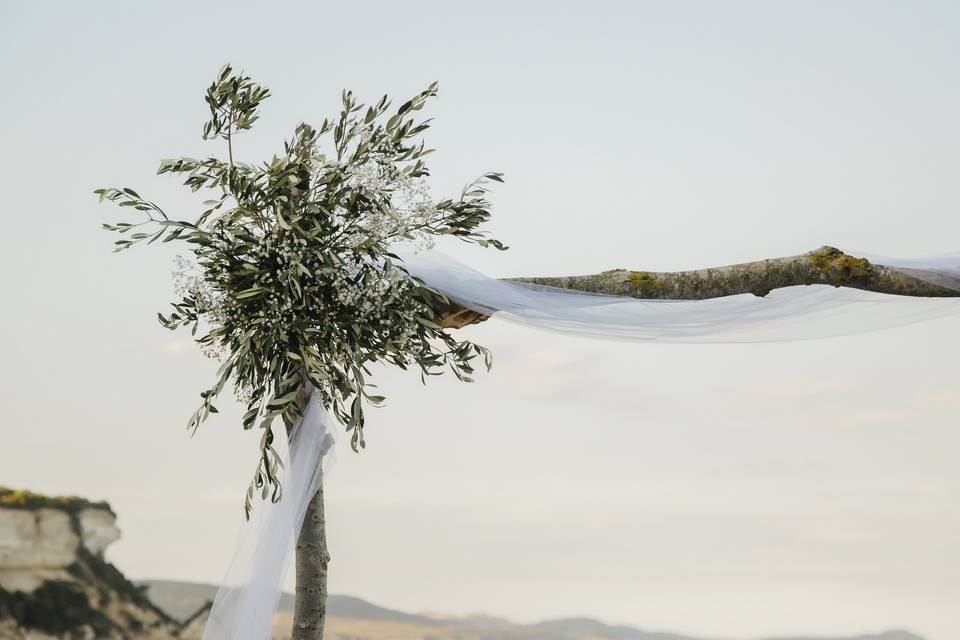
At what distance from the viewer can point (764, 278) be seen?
344 cm

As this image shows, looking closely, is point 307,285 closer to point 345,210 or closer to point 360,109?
point 345,210

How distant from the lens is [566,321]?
10.9 ft

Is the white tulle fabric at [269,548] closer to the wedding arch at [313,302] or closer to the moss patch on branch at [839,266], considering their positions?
the wedding arch at [313,302]

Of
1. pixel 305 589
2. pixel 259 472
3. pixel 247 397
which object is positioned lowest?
pixel 305 589

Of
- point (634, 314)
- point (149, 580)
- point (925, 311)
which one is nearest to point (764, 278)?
point (634, 314)

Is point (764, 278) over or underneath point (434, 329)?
over

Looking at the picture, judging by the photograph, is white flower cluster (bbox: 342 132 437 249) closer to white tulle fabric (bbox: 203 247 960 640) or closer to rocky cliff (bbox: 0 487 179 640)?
white tulle fabric (bbox: 203 247 960 640)

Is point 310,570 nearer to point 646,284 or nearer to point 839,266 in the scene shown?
point 646,284

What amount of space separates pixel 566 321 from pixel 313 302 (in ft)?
3.02

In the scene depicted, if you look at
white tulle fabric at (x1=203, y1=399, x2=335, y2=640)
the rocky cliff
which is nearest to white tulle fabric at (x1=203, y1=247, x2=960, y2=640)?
white tulle fabric at (x1=203, y1=399, x2=335, y2=640)

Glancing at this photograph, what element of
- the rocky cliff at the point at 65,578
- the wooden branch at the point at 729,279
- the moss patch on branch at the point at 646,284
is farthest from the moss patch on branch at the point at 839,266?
the rocky cliff at the point at 65,578

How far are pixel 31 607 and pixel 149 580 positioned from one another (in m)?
0.56

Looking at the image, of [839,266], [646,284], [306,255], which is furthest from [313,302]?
[839,266]

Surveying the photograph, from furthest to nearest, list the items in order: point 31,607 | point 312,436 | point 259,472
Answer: point 31,607 < point 312,436 < point 259,472
